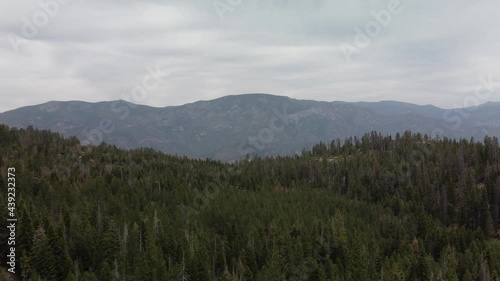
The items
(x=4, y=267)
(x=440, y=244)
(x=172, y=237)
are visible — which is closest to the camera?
(x=4, y=267)

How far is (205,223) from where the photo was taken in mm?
159125

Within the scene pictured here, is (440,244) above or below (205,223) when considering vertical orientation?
below

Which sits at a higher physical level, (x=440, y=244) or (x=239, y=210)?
(x=239, y=210)

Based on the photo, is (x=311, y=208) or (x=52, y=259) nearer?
(x=52, y=259)

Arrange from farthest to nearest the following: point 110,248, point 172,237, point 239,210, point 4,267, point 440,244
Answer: point 239,210
point 440,244
point 172,237
point 110,248
point 4,267

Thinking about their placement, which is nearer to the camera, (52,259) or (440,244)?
(52,259)

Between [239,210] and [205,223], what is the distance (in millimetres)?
16982

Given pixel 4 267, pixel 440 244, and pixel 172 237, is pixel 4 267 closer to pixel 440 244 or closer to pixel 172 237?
pixel 172 237

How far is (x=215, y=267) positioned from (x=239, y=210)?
1857 inches

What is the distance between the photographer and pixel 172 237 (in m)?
124

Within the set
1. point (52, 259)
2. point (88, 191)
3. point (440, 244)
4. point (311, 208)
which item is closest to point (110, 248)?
point (52, 259)

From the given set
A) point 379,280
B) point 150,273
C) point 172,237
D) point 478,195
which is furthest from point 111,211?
point 478,195

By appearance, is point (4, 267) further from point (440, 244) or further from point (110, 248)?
point (440, 244)

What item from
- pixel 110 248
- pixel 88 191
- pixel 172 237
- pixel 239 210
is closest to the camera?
pixel 110 248
